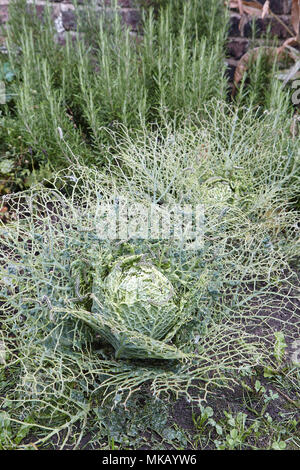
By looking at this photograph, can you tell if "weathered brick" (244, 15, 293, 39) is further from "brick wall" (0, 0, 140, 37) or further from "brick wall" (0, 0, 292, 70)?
"brick wall" (0, 0, 140, 37)

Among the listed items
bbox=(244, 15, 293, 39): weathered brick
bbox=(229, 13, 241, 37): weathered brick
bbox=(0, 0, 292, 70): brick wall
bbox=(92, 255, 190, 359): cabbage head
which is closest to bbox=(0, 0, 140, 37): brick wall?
bbox=(0, 0, 292, 70): brick wall

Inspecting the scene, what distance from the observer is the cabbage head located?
1.32m

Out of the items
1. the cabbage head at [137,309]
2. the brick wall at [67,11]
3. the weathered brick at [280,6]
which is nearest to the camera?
the cabbage head at [137,309]

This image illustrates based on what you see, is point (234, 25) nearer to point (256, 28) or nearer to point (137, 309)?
point (256, 28)

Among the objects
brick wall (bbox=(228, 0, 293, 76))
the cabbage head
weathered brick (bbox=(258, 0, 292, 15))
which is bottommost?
the cabbage head

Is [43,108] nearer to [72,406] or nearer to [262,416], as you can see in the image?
[72,406]

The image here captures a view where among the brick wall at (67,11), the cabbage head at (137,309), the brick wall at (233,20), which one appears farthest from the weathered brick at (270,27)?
the cabbage head at (137,309)

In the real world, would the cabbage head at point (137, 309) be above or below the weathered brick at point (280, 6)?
below

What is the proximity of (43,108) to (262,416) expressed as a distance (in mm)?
1854

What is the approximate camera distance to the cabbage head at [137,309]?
4.32 ft

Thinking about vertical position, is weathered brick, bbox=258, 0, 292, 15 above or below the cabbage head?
above

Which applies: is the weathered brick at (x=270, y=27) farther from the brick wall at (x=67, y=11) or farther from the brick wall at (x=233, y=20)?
the brick wall at (x=67, y=11)

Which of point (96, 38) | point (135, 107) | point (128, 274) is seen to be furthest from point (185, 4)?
point (128, 274)
